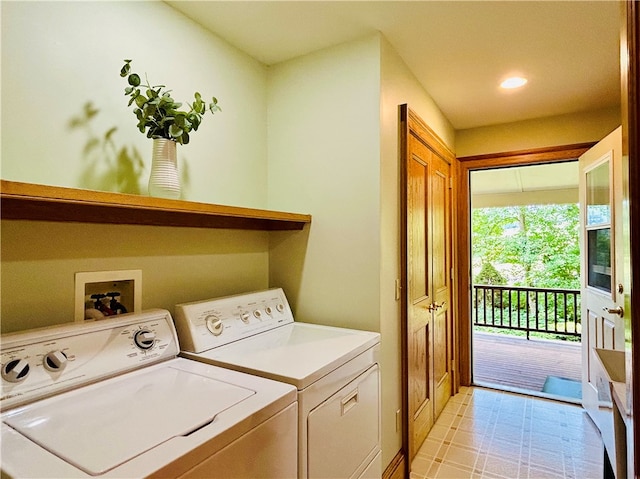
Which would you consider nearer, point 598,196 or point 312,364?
point 312,364

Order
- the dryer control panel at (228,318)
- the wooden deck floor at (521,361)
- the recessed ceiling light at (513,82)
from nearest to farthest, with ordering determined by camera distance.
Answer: the dryer control panel at (228,318)
the recessed ceiling light at (513,82)
the wooden deck floor at (521,361)

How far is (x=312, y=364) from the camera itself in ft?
4.15

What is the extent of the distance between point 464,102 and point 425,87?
0.45m

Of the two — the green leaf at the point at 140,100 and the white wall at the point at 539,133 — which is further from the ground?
the white wall at the point at 539,133

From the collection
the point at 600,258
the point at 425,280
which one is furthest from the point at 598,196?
the point at 425,280

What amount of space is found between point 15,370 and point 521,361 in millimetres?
4642

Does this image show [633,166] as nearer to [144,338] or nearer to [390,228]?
[390,228]

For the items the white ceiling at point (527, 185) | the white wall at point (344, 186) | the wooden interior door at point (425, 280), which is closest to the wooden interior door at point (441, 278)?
the wooden interior door at point (425, 280)

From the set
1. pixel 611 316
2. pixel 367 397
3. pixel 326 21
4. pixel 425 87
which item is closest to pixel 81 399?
pixel 367 397

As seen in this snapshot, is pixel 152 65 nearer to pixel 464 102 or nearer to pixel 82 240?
pixel 82 240

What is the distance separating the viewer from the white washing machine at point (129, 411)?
0.75m

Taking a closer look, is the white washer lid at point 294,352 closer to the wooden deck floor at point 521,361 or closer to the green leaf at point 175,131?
the green leaf at point 175,131

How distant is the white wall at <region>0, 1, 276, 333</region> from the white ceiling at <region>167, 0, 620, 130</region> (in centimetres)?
21

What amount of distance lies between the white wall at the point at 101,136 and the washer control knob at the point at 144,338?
206mm
